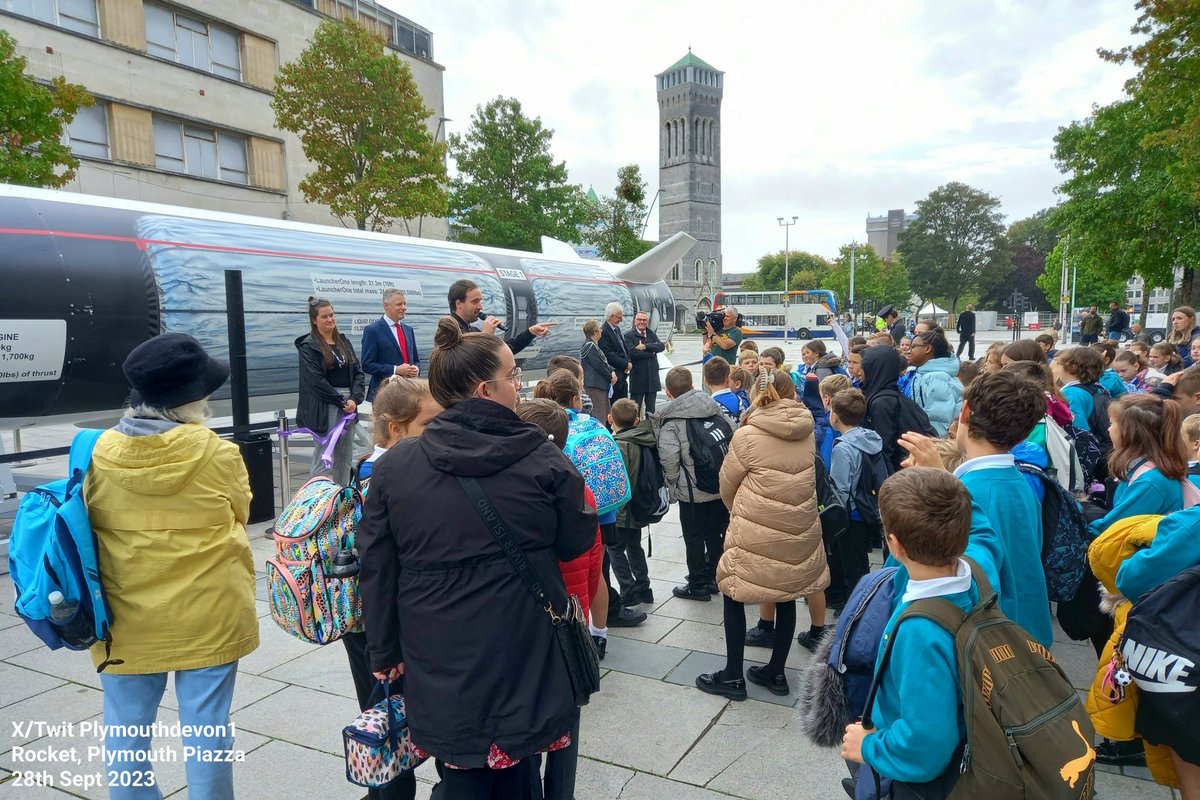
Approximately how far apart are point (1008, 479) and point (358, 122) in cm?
2436

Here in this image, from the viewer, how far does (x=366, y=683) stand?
9.09 ft

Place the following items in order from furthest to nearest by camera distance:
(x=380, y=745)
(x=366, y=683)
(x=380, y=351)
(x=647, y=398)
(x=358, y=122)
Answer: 1. (x=358, y=122)
2. (x=647, y=398)
3. (x=380, y=351)
4. (x=366, y=683)
5. (x=380, y=745)

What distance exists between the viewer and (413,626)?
6.63 ft

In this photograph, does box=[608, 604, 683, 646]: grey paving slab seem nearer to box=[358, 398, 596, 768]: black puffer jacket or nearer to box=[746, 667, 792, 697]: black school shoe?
box=[746, 667, 792, 697]: black school shoe

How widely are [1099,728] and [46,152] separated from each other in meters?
18.5

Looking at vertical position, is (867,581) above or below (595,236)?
below

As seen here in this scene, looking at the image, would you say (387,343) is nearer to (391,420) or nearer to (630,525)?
(630,525)

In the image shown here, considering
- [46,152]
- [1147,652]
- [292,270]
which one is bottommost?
[1147,652]

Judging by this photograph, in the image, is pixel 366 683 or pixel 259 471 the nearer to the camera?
pixel 366 683

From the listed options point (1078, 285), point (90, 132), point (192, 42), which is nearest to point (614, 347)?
point (90, 132)

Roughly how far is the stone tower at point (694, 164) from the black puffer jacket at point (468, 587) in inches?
3366

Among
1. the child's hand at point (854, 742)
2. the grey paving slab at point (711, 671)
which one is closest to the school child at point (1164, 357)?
the grey paving slab at point (711, 671)

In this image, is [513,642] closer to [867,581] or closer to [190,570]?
[867,581]

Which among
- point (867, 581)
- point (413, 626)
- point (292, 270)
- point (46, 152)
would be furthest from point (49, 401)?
point (46, 152)
